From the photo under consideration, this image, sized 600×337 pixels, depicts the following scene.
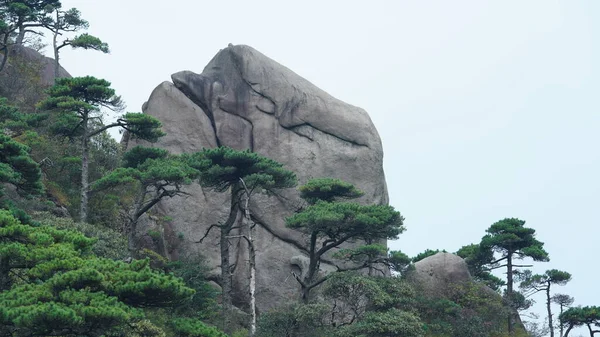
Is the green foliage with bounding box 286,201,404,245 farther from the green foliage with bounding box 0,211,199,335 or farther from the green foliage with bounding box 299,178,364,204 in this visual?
the green foliage with bounding box 0,211,199,335

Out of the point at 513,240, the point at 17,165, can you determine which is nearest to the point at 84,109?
the point at 17,165

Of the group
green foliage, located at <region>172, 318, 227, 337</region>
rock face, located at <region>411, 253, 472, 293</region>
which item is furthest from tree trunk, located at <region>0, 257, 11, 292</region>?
rock face, located at <region>411, 253, 472, 293</region>

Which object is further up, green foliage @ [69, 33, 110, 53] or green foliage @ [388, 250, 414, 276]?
green foliage @ [69, 33, 110, 53]

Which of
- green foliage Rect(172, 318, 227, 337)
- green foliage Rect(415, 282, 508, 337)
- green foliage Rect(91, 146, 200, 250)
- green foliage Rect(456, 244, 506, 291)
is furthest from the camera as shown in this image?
green foliage Rect(456, 244, 506, 291)

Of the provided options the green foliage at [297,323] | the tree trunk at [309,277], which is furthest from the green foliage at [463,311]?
the green foliage at [297,323]

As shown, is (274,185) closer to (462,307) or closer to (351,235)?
(351,235)

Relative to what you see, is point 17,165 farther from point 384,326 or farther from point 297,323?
point 384,326

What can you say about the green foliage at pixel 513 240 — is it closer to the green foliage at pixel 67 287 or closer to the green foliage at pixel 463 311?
the green foliage at pixel 463 311

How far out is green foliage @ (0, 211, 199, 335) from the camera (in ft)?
45.4

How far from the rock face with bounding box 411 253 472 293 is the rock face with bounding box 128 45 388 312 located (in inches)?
153

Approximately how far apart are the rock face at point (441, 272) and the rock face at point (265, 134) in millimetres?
3882

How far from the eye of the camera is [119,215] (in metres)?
30.5

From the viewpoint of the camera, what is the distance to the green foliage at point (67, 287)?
13.8m

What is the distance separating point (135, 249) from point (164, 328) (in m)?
6.91
